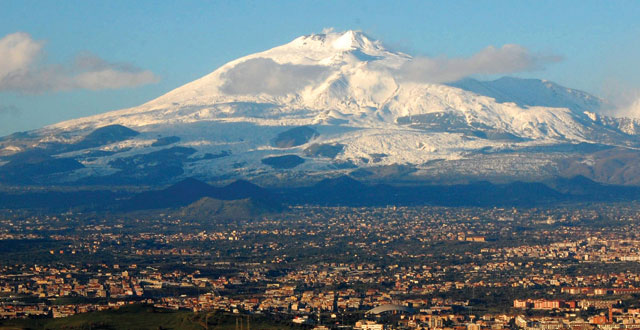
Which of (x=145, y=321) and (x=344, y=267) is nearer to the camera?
(x=145, y=321)

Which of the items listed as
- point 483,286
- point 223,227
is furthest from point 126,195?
point 483,286

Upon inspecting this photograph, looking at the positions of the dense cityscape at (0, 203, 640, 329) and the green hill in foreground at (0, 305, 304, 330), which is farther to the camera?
the dense cityscape at (0, 203, 640, 329)

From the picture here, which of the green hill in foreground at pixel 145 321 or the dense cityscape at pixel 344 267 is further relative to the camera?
the dense cityscape at pixel 344 267

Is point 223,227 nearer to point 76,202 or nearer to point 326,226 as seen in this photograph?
point 326,226

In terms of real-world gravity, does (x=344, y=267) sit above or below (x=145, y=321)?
above

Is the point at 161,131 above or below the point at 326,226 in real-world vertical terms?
above
